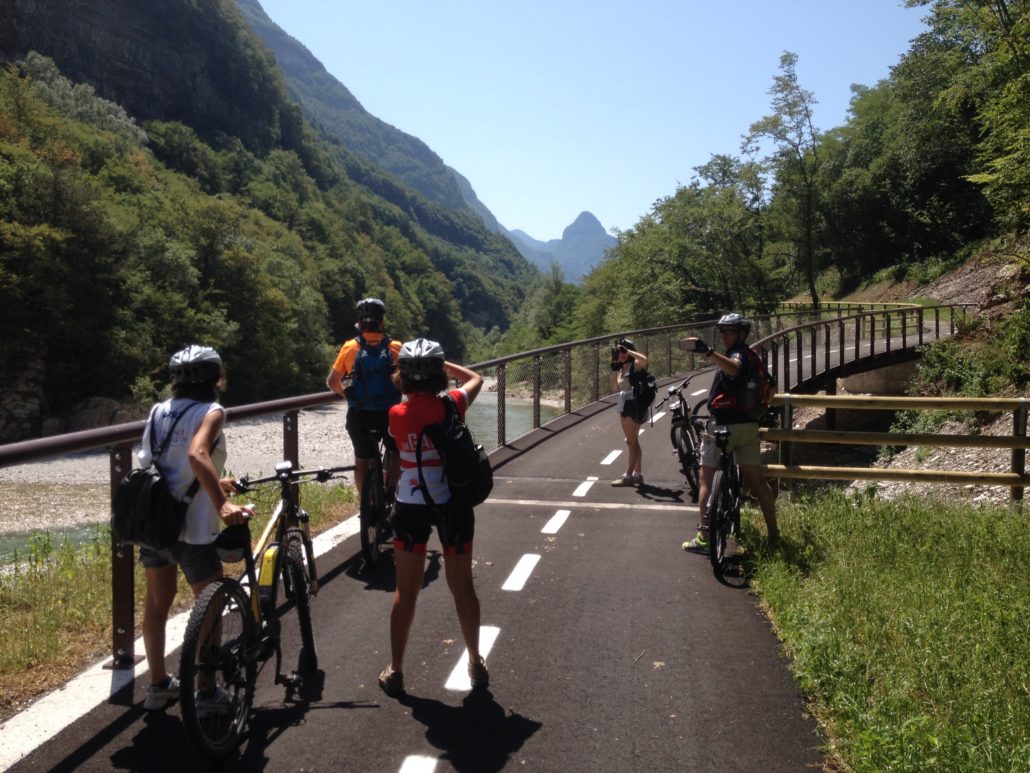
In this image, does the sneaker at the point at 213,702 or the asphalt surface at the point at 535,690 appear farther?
the asphalt surface at the point at 535,690

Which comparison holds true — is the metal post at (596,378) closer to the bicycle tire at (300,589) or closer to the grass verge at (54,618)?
the grass verge at (54,618)

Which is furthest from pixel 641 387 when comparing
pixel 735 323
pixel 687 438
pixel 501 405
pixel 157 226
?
pixel 157 226

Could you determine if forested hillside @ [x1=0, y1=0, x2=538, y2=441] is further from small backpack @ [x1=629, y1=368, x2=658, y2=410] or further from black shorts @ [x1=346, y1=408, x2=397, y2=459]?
black shorts @ [x1=346, y1=408, x2=397, y2=459]

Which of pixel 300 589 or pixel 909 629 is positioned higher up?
pixel 300 589

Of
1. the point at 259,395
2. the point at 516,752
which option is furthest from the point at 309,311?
the point at 516,752

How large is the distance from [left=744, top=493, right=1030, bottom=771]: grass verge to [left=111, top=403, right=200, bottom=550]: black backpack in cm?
300

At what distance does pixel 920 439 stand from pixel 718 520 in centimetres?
Result: 301

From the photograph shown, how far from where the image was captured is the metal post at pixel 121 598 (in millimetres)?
4793

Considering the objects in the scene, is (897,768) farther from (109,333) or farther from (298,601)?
(109,333)

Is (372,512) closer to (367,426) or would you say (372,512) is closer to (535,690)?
(367,426)

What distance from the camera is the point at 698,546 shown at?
24.8 ft

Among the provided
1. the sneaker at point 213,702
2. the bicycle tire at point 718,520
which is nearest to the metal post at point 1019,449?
the bicycle tire at point 718,520

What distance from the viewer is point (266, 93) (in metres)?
164

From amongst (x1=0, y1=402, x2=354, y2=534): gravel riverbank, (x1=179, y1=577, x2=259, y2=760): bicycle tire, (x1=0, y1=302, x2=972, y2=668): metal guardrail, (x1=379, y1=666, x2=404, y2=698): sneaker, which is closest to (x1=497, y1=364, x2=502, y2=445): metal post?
(x1=0, y1=302, x2=972, y2=668): metal guardrail
